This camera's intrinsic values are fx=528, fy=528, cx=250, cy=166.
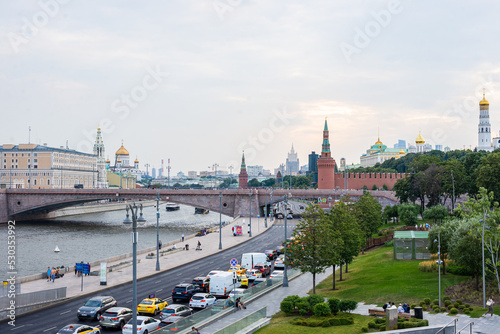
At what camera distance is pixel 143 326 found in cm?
2483

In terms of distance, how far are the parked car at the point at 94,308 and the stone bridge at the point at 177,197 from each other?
226ft

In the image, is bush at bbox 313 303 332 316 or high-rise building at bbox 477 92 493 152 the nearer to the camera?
bush at bbox 313 303 332 316

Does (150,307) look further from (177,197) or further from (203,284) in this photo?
(177,197)

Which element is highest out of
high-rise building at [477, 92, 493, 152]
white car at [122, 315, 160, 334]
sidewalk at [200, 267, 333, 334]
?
high-rise building at [477, 92, 493, 152]

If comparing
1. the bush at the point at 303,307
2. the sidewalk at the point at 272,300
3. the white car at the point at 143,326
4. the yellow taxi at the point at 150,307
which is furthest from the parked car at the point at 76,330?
the bush at the point at 303,307

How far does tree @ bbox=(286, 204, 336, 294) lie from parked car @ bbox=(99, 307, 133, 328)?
11097mm

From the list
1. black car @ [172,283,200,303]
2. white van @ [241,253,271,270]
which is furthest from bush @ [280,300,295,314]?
white van @ [241,253,271,270]

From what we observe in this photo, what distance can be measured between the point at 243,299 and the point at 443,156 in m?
137

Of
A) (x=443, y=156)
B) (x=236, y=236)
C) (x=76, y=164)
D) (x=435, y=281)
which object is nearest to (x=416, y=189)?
(x=236, y=236)

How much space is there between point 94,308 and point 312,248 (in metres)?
13.2

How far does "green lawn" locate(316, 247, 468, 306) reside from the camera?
2980 centimetres

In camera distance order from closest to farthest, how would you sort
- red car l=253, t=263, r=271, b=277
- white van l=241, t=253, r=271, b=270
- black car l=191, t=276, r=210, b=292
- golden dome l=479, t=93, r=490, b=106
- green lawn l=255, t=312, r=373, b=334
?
green lawn l=255, t=312, r=373, b=334, black car l=191, t=276, r=210, b=292, red car l=253, t=263, r=271, b=277, white van l=241, t=253, r=271, b=270, golden dome l=479, t=93, r=490, b=106

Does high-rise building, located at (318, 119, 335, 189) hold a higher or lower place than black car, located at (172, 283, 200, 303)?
higher

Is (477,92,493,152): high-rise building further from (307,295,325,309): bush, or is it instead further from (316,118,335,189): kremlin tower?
(307,295,325,309): bush
